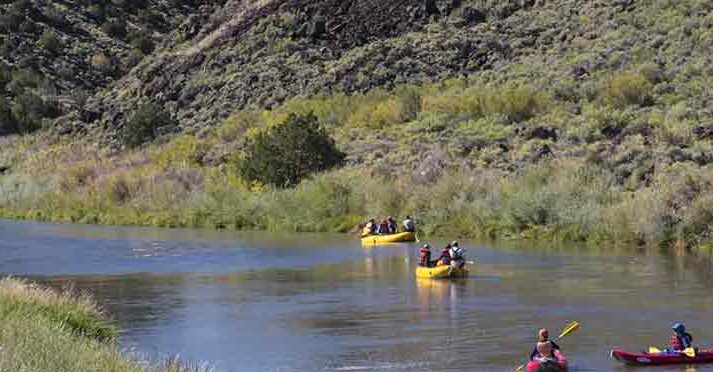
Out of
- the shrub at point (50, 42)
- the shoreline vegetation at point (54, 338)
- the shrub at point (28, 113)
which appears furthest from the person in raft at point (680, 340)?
the shrub at point (50, 42)

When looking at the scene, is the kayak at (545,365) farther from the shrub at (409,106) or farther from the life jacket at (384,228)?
the shrub at (409,106)

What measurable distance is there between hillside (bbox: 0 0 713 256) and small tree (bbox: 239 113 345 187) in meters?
1.09

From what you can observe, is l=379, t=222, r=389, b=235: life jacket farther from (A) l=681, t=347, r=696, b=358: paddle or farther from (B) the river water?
(A) l=681, t=347, r=696, b=358: paddle

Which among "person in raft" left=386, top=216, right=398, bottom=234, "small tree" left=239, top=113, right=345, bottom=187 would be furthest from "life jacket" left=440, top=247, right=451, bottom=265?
"small tree" left=239, top=113, right=345, bottom=187

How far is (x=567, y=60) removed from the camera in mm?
78938

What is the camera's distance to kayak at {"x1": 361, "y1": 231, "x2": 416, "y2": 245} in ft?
171

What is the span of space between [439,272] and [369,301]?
5.00m

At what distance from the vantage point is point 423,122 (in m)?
75.1

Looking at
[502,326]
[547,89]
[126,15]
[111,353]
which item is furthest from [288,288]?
[126,15]

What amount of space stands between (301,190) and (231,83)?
33.9 m

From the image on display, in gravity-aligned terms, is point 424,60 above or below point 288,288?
above

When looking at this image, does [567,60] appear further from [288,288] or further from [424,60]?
[288,288]

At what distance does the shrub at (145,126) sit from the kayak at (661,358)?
69429mm

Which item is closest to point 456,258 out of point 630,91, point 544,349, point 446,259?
point 446,259
